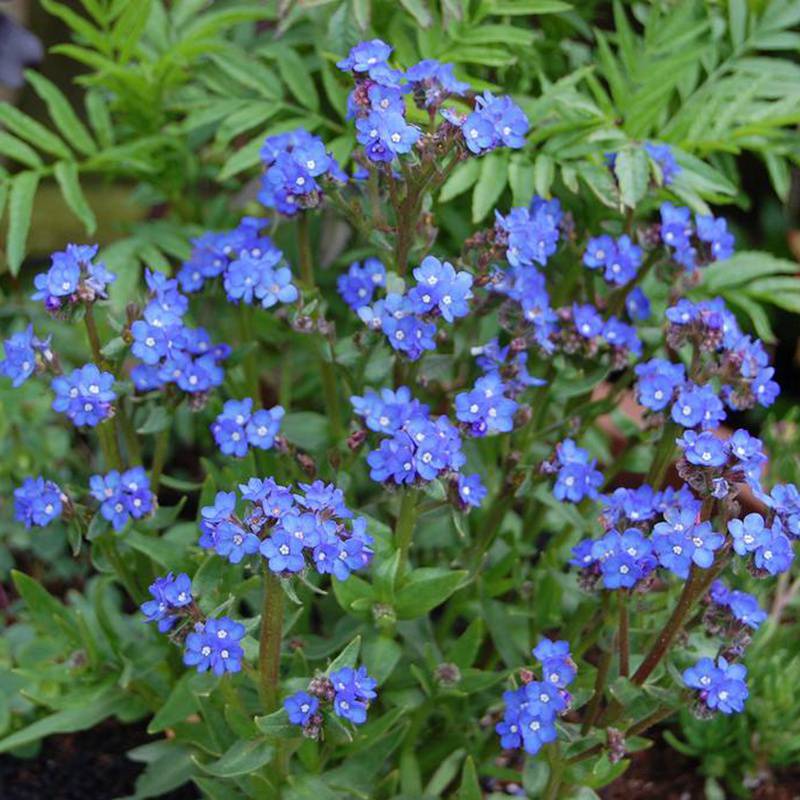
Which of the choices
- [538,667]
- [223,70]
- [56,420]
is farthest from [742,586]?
[56,420]

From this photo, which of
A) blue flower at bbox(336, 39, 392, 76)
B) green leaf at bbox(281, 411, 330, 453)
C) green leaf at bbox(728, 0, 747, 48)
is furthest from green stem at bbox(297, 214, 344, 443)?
green leaf at bbox(728, 0, 747, 48)

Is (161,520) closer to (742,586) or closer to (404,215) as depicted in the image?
(404,215)

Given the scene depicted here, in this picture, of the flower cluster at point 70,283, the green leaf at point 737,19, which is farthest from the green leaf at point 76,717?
the green leaf at point 737,19

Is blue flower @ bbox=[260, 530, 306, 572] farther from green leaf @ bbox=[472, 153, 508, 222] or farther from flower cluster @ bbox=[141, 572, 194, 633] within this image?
green leaf @ bbox=[472, 153, 508, 222]

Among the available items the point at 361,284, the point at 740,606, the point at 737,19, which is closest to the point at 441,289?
the point at 361,284

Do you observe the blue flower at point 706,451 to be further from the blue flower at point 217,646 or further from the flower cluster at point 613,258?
the blue flower at point 217,646

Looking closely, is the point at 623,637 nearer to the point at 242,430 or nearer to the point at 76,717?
the point at 242,430
